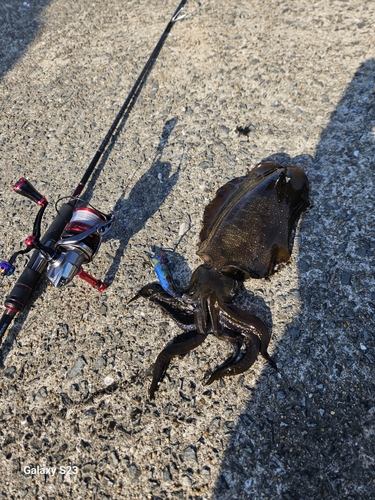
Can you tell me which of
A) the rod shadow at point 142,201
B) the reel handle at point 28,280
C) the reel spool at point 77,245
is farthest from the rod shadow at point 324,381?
the reel handle at point 28,280

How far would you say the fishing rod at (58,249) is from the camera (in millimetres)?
2982

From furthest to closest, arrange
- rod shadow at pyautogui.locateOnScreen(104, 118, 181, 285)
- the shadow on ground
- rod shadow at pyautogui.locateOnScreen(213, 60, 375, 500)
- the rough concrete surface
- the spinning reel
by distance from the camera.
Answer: the shadow on ground
rod shadow at pyautogui.locateOnScreen(104, 118, 181, 285)
the spinning reel
the rough concrete surface
rod shadow at pyautogui.locateOnScreen(213, 60, 375, 500)

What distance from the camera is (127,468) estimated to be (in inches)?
111

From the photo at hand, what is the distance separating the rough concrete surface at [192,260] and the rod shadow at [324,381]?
1 cm

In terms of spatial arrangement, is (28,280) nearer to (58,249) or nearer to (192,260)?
(58,249)

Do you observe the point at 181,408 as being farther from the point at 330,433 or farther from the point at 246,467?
the point at 330,433

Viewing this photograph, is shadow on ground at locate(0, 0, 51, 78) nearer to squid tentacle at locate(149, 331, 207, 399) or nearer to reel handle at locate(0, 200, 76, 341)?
reel handle at locate(0, 200, 76, 341)

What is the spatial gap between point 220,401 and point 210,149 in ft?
8.88

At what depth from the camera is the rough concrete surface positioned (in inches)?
109

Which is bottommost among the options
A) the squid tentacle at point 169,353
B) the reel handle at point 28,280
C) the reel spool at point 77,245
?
the squid tentacle at point 169,353

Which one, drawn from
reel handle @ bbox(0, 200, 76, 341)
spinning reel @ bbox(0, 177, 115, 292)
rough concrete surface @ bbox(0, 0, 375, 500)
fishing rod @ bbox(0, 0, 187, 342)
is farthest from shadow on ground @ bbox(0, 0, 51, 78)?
spinning reel @ bbox(0, 177, 115, 292)

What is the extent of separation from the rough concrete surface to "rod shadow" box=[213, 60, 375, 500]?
0.01 meters

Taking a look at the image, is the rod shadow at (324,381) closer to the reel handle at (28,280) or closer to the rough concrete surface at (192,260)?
the rough concrete surface at (192,260)

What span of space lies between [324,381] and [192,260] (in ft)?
5.10
